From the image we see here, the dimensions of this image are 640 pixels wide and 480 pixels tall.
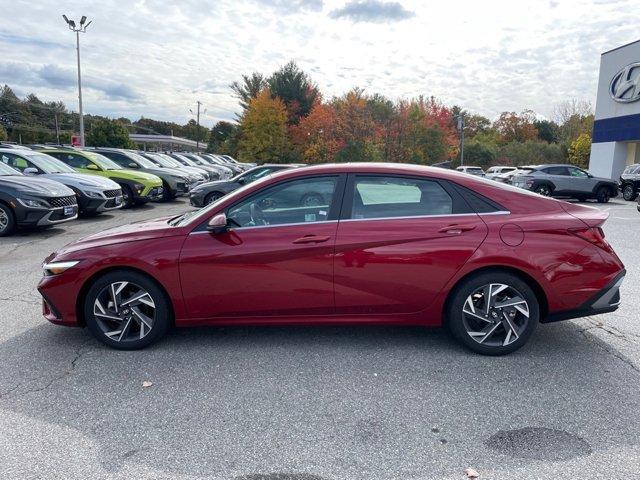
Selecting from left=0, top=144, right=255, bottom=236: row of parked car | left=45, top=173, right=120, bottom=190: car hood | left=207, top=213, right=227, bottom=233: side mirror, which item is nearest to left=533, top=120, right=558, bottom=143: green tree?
left=0, top=144, right=255, bottom=236: row of parked car

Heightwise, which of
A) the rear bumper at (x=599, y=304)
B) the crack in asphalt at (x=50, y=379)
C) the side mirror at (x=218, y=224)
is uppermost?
the side mirror at (x=218, y=224)

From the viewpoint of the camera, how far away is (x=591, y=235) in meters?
3.87

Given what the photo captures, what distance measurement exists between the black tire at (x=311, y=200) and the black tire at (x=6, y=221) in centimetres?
756

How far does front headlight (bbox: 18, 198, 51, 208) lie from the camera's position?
895cm

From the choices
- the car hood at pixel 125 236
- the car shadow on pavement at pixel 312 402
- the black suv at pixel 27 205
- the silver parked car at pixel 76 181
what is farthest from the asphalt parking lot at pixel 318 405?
the silver parked car at pixel 76 181

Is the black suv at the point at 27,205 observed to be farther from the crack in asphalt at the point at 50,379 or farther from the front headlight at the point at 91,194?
the crack in asphalt at the point at 50,379

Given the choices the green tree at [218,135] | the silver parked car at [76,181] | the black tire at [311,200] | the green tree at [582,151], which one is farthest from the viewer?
the green tree at [218,135]

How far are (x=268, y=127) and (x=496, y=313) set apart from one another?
36.0 m

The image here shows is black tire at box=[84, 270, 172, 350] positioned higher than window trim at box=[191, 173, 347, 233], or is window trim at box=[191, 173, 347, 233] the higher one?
window trim at box=[191, 173, 347, 233]

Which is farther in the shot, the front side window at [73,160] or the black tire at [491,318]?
the front side window at [73,160]

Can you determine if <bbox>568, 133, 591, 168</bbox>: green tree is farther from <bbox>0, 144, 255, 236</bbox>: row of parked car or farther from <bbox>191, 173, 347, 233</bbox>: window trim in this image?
<bbox>191, 173, 347, 233</bbox>: window trim

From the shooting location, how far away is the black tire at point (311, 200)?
402cm

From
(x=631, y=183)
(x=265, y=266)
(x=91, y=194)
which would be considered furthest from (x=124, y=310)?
(x=631, y=183)

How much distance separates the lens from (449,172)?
163 inches
